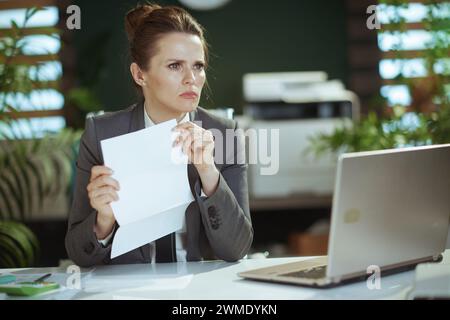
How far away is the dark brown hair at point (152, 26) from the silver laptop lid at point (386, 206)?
0.78 meters

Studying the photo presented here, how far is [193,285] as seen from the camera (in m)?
1.32

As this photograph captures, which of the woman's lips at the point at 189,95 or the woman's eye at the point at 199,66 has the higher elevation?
the woman's eye at the point at 199,66

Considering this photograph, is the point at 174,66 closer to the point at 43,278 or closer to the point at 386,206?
the point at 43,278

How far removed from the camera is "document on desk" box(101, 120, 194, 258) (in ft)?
4.35

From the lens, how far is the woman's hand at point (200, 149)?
146 centimetres

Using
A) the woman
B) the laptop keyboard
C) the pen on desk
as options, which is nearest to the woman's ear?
the woman

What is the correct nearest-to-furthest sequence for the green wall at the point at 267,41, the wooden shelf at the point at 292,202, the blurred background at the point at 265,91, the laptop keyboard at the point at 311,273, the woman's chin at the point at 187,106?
the laptop keyboard at the point at 311,273, the woman's chin at the point at 187,106, the blurred background at the point at 265,91, the wooden shelf at the point at 292,202, the green wall at the point at 267,41

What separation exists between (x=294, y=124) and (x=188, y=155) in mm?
3124

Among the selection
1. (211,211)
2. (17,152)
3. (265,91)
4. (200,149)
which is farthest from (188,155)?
(265,91)

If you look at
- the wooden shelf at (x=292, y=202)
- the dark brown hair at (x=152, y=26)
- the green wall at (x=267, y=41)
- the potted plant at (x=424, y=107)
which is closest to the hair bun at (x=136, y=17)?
the dark brown hair at (x=152, y=26)

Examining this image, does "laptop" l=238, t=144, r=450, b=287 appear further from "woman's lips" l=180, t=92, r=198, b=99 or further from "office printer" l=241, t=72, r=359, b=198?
"office printer" l=241, t=72, r=359, b=198

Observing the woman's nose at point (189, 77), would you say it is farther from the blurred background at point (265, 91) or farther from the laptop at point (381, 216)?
the laptop at point (381, 216)

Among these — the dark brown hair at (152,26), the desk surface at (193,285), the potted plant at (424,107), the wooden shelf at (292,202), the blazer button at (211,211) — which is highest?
the dark brown hair at (152,26)
